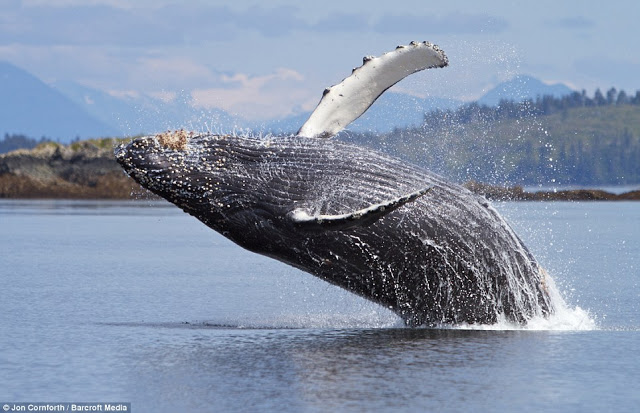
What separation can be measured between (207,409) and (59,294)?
27.4ft

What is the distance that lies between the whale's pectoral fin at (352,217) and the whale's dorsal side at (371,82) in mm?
1898

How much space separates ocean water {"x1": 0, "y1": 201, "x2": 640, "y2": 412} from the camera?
8094 mm

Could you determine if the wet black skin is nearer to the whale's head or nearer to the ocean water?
the whale's head

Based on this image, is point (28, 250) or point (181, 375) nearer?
point (181, 375)

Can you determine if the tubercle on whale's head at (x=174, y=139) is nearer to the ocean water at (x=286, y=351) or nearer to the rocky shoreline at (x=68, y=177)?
the ocean water at (x=286, y=351)

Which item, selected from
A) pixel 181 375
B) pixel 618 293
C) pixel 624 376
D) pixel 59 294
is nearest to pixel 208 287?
pixel 59 294

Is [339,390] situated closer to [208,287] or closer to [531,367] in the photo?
[531,367]

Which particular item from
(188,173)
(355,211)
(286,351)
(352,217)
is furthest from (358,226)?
(188,173)

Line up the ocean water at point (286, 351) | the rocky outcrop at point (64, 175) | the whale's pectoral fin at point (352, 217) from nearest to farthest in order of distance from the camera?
1. the ocean water at point (286, 351)
2. the whale's pectoral fin at point (352, 217)
3. the rocky outcrop at point (64, 175)

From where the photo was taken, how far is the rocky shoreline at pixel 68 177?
9619cm

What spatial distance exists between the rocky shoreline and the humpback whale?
84.6 meters

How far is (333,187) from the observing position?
10.4 m

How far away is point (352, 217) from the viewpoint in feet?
29.4

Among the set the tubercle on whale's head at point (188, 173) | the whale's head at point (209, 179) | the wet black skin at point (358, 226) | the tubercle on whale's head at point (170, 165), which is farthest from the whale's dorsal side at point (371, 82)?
the tubercle on whale's head at point (170, 165)
